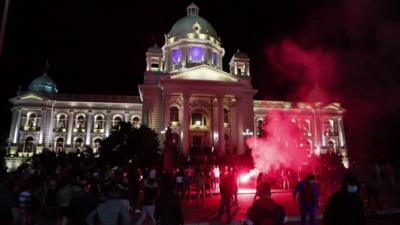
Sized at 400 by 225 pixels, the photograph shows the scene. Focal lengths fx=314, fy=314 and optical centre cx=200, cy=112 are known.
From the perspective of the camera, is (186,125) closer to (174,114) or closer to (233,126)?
(174,114)

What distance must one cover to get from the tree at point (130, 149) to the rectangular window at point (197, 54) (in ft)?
67.0

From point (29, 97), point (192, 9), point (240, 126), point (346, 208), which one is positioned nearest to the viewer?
point (346, 208)

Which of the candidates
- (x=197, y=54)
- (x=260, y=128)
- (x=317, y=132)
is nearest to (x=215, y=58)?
(x=197, y=54)

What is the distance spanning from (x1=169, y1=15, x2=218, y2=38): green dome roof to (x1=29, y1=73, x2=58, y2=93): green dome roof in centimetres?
2255

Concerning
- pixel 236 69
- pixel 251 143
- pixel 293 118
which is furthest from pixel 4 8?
pixel 293 118

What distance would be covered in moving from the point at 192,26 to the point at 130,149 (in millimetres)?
28626

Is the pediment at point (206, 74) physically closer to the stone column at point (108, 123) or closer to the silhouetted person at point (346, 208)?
the stone column at point (108, 123)

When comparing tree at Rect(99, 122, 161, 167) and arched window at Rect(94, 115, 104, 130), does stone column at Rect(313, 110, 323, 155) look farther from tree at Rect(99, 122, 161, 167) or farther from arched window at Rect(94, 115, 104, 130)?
arched window at Rect(94, 115, 104, 130)

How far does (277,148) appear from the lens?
33.8 meters

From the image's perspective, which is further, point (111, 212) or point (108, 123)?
point (108, 123)

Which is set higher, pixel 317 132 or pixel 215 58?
pixel 215 58

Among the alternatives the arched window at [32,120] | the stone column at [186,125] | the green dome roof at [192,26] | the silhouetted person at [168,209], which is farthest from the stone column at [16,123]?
the silhouetted person at [168,209]

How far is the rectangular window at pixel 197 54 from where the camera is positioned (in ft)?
168

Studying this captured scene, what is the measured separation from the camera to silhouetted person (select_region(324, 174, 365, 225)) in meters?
4.97
